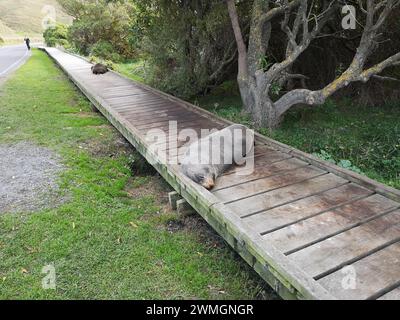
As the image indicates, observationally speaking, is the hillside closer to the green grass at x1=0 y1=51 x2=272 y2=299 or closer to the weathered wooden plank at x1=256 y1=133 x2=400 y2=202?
the green grass at x1=0 y1=51 x2=272 y2=299

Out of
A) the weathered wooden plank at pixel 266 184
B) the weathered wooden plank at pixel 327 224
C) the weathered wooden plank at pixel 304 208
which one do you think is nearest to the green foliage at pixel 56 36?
the weathered wooden plank at pixel 266 184

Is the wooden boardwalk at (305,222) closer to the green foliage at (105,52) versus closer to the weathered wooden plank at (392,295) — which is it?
the weathered wooden plank at (392,295)

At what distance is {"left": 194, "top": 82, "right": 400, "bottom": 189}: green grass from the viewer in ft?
20.0

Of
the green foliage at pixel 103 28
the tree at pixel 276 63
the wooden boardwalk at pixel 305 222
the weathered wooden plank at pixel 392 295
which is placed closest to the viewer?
the weathered wooden plank at pixel 392 295

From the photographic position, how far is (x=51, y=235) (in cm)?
396

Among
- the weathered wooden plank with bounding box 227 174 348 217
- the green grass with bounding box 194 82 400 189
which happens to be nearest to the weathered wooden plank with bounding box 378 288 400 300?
the weathered wooden plank with bounding box 227 174 348 217

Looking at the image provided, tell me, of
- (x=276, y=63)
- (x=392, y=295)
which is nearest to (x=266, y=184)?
(x=392, y=295)

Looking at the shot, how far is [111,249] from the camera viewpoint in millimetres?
3809

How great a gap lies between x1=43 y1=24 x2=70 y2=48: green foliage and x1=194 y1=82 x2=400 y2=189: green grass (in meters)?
30.4

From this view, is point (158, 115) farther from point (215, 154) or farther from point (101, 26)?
point (101, 26)

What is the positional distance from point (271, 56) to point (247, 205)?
6.62m

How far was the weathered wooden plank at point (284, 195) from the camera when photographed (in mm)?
3670
